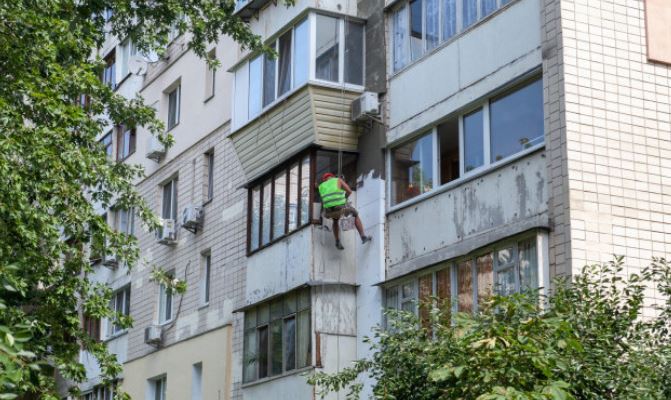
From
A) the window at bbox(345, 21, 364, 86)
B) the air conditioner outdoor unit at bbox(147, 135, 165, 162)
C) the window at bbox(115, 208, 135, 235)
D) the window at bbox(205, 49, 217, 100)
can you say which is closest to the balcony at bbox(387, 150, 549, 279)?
the window at bbox(345, 21, 364, 86)

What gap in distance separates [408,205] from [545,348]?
26.1ft

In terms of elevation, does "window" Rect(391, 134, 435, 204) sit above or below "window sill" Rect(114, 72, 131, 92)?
below

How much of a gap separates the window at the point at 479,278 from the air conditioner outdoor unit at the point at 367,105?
3.18m

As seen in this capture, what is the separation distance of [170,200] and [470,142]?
13116mm

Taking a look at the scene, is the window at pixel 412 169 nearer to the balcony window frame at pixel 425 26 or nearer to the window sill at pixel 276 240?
the balcony window frame at pixel 425 26

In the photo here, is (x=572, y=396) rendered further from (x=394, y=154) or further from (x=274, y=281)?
(x=274, y=281)

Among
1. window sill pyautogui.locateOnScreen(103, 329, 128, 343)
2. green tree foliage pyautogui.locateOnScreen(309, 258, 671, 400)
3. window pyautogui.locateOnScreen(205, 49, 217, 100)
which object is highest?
window pyautogui.locateOnScreen(205, 49, 217, 100)

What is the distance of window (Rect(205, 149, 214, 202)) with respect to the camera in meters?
29.0

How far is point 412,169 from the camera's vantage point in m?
21.3

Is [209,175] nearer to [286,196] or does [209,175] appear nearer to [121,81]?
[286,196]

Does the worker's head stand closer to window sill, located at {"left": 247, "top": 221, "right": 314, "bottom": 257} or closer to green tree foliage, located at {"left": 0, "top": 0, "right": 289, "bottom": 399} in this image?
window sill, located at {"left": 247, "top": 221, "right": 314, "bottom": 257}

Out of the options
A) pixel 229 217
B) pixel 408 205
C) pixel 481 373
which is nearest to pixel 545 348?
pixel 481 373

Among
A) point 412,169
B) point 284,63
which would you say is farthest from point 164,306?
point 412,169

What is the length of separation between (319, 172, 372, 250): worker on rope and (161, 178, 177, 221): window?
9532 millimetres
